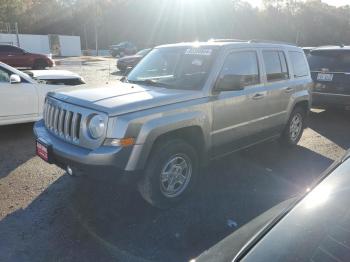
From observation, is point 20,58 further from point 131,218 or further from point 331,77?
point 131,218

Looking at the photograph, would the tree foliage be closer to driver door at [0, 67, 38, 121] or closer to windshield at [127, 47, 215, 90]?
driver door at [0, 67, 38, 121]

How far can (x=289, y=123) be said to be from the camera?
245 inches

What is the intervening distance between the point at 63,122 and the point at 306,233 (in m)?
3.02

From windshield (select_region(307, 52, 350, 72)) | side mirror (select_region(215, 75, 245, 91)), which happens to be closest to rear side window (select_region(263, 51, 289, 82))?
side mirror (select_region(215, 75, 245, 91))

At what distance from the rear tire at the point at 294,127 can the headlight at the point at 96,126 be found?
147 inches

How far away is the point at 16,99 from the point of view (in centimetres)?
670

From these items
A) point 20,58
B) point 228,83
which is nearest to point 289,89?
point 228,83

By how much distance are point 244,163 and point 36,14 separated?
5143cm

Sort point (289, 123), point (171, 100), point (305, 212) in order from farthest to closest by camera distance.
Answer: point (289, 123) < point (171, 100) < point (305, 212)

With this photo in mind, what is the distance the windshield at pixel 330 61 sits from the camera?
331 inches

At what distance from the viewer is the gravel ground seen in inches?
133

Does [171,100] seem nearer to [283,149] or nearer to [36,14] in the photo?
[283,149]

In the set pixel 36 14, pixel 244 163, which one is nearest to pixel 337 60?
pixel 244 163

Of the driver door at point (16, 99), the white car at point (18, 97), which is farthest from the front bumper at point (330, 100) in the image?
the driver door at point (16, 99)
